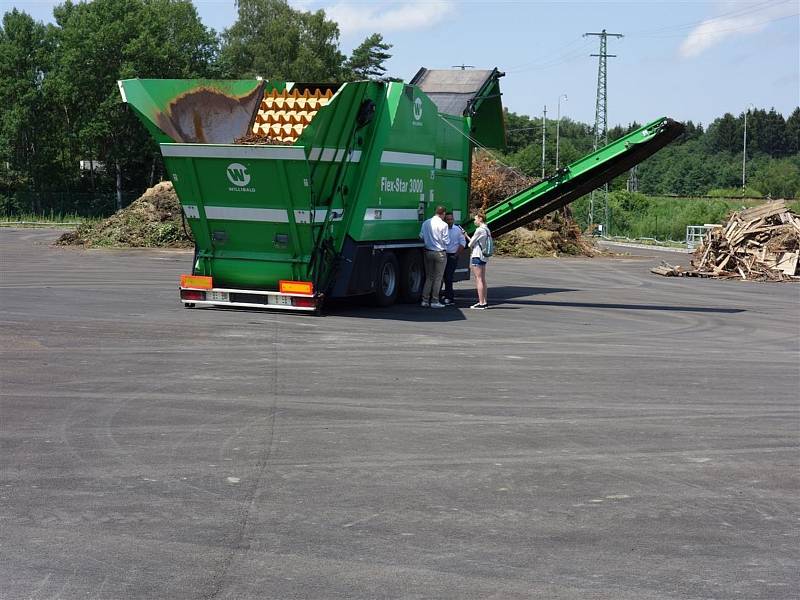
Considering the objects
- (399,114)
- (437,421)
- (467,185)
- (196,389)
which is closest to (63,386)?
(196,389)

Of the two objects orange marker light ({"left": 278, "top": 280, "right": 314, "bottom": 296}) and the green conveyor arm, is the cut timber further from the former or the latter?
orange marker light ({"left": 278, "top": 280, "right": 314, "bottom": 296})

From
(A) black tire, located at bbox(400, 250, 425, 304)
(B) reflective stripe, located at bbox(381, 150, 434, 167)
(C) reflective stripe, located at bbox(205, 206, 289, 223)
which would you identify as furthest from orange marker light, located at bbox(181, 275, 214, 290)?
(A) black tire, located at bbox(400, 250, 425, 304)

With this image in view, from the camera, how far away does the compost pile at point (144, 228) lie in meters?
37.7

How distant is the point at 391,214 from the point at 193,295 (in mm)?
3563

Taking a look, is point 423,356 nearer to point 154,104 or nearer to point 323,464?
point 323,464

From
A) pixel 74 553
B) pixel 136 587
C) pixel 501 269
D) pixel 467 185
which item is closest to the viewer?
pixel 136 587

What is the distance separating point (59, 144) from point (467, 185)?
58822mm

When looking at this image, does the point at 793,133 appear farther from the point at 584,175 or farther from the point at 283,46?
the point at 584,175

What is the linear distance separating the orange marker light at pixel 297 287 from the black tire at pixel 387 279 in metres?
1.89

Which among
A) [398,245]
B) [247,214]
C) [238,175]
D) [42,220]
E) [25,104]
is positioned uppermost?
[25,104]

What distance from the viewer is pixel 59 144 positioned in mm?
75062

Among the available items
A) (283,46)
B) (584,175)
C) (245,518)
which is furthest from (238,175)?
(283,46)

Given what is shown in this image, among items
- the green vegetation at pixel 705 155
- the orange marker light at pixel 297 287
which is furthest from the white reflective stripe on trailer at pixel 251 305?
the green vegetation at pixel 705 155

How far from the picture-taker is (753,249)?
32.4m
